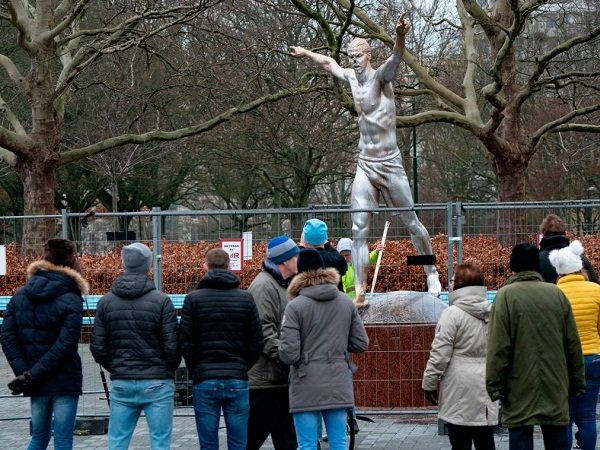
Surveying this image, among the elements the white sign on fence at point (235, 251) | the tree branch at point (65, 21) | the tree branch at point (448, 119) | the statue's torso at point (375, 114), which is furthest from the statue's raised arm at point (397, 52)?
the tree branch at point (448, 119)

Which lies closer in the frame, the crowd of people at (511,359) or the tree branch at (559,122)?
the crowd of people at (511,359)

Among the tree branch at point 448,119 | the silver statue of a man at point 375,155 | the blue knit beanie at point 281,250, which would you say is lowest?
the blue knit beanie at point 281,250

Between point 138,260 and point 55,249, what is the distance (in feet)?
2.64

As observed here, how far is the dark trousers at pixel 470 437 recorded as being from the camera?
7.93 metres

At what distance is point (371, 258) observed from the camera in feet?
43.3

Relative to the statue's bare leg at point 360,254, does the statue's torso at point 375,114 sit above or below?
above

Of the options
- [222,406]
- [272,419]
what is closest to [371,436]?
[272,419]

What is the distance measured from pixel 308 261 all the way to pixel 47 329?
1964mm

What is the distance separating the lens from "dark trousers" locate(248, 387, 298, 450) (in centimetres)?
834

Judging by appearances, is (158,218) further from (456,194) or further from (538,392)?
(456,194)

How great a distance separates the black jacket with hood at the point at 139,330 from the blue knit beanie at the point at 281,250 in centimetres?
86

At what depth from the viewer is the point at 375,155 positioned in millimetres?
13430

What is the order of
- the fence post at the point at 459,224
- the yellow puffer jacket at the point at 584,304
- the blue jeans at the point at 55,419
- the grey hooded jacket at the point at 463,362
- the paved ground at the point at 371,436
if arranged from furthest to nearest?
1. the fence post at the point at 459,224
2. the paved ground at the point at 371,436
3. the yellow puffer jacket at the point at 584,304
4. the blue jeans at the point at 55,419
5. the grey hooded jacket at the point at 463,362

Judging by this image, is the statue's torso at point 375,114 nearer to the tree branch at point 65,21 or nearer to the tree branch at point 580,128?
the tree branch at point 65,21
